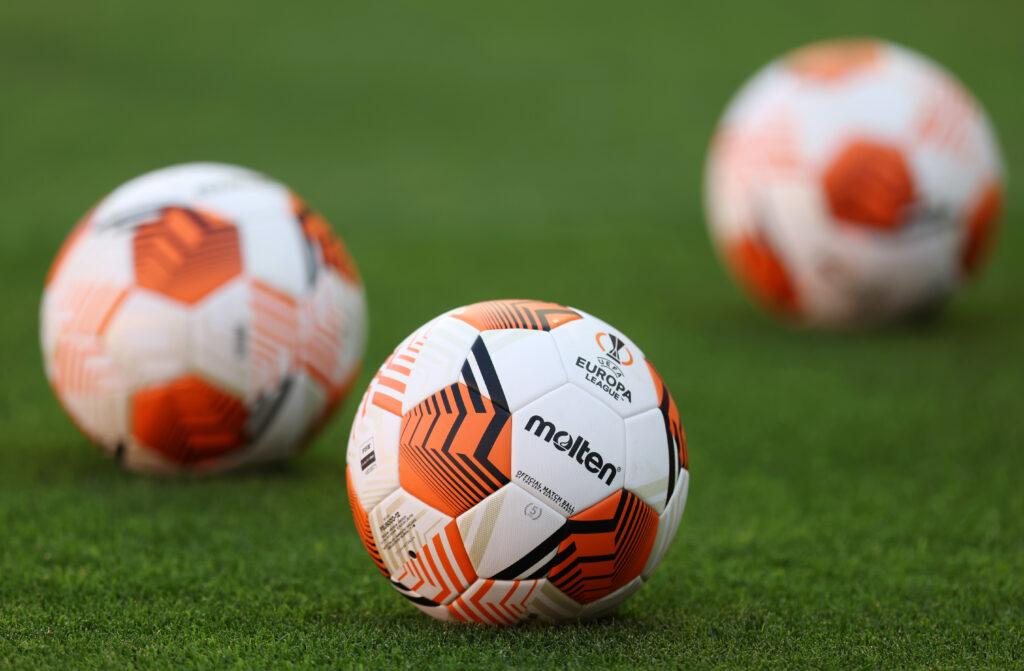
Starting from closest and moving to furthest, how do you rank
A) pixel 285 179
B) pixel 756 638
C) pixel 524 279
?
pixel 756 638, pixel 524 279, pixel 285 179

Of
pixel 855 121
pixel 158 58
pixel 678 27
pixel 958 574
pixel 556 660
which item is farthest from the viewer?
pixel 678 27

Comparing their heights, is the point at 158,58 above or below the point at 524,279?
above

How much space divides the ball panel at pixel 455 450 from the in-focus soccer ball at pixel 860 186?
4.77 metres

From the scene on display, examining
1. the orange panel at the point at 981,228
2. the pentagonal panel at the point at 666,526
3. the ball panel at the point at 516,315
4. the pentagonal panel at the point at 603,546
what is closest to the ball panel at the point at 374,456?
the ball panel at the point at 516,315

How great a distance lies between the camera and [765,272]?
799 cm

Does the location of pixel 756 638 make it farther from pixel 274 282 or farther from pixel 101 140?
pixel 101 140

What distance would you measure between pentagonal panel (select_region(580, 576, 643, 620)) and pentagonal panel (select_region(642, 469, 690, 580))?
5 centimetres

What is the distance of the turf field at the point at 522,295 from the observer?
3.60m

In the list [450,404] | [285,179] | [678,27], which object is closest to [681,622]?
[450,404]

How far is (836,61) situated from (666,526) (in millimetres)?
5262

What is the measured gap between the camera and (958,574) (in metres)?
4.18

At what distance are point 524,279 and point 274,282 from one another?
14.8 ft

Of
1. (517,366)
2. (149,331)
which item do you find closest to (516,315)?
(517,366)

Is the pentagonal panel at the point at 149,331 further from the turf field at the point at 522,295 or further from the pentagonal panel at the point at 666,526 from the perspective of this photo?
the pentagonal panel at the point at 666,526
